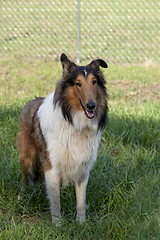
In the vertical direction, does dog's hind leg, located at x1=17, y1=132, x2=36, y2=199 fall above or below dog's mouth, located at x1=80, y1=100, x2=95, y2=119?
below

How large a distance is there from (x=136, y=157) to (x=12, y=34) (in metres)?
6.99

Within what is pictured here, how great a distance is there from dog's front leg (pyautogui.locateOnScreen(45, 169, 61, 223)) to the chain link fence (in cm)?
542

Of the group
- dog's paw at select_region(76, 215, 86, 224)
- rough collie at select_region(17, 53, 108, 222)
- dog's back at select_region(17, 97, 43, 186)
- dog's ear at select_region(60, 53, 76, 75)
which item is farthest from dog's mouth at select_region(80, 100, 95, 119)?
dog's paw at select_region(76, 215, 86, 224)

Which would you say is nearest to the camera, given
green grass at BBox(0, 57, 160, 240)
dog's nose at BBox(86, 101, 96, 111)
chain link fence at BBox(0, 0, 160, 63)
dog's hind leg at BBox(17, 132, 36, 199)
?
dog's nose at BBox(86, 101, 96, 111)

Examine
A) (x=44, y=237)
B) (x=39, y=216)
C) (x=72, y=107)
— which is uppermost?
(x=72, y=107)

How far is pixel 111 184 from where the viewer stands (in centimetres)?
388

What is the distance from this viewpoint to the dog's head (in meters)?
3.06

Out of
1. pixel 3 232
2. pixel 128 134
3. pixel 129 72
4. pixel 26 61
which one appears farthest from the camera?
pixel 26 61

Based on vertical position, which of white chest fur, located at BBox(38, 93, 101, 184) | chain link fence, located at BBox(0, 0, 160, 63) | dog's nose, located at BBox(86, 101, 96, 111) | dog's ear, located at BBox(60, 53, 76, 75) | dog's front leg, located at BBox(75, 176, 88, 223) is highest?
dog's ear, located at BBox(60, 53, 76, 75)

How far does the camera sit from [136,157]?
14.6ft

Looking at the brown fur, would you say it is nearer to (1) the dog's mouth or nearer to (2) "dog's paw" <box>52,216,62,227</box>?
(2) "dog's paw" <box>52,216,62,227</box>

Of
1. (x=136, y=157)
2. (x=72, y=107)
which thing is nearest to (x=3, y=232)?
(x=72, y=107)

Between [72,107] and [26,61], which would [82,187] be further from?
[26,61]

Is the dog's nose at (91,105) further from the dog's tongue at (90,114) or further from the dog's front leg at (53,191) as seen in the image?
the dog's front leg at (53,191)
